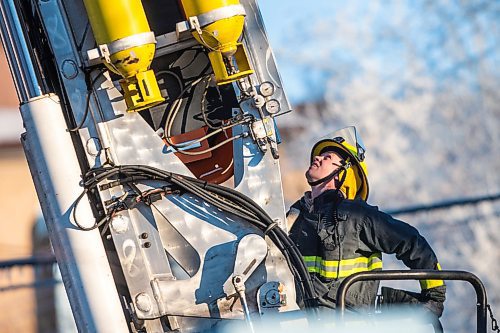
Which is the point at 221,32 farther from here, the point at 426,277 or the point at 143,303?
the point at 426,277

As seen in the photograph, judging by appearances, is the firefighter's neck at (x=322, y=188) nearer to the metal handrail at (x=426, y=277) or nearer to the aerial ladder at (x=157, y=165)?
the aerial ladder at (x=157, y=165)

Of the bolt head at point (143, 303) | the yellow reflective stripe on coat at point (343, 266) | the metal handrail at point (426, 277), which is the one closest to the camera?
the metal handrail at point (426, 277)

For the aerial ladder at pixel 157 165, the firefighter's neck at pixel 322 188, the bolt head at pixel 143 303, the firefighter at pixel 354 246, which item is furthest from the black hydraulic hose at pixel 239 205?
the firefighter's neck at pixel 322 188

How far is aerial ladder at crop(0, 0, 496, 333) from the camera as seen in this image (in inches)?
167

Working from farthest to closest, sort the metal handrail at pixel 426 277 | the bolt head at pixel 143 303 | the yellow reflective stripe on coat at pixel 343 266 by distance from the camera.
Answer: the yellow reflective stripe on coat at pixel 343 266 → the bolt head at pixel 143 303 → the metal handrail at pixel 426 277

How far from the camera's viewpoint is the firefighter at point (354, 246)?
5008mm

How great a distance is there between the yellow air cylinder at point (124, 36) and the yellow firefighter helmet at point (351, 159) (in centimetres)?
166

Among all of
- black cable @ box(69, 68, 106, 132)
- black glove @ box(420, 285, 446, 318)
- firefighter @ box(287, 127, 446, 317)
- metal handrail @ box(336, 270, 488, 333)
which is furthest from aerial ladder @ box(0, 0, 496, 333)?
black glove @ box(420, 285, 446, 318)

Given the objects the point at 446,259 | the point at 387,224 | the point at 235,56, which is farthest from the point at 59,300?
the point at 446,259

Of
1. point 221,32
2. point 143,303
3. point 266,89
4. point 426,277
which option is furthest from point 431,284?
point 221,32

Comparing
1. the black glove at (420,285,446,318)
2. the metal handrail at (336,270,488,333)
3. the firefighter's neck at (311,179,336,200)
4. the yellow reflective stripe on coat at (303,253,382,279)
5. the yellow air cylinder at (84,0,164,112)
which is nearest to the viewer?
the yellow air cylinder at (84,0,164,112)

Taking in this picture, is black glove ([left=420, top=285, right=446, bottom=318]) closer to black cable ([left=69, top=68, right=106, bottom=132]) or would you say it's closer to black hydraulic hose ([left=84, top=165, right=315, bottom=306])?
black hydraulic hose ([left=84, top=165, right=315, bottom=306])

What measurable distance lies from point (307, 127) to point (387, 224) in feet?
59.7

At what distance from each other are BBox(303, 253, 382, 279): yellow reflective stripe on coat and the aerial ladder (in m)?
0.69
